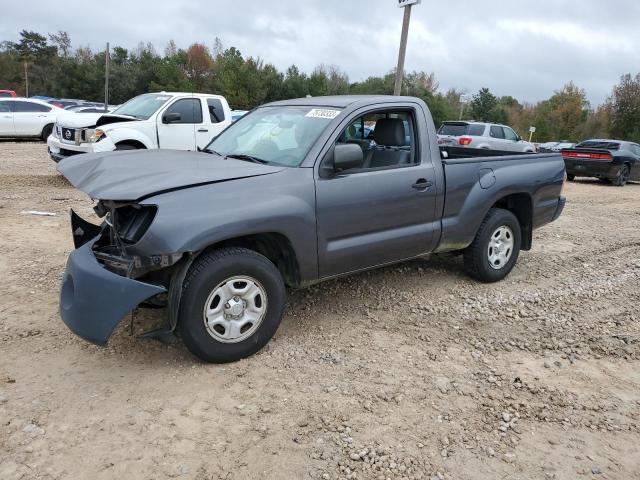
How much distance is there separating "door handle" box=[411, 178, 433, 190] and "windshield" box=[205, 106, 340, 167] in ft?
2.91

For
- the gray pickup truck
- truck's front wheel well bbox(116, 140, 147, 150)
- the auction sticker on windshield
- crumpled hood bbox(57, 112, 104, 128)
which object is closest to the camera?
the gray pickup truck

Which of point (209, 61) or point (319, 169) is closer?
point (319, 169)

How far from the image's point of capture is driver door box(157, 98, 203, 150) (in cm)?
950

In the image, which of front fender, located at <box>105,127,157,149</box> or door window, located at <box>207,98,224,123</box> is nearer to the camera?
front fender, located at <box>105,127,157,149</box>

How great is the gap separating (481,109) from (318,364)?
59.4 meters

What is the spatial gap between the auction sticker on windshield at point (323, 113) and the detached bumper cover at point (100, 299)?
1.88 meters

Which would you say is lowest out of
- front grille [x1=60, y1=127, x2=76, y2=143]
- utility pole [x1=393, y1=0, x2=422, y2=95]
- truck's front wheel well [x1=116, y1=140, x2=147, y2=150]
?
truck's front wheel well [x1=116, y1=140, x2=147, y2=150]

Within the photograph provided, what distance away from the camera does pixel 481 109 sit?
5794 centimetres

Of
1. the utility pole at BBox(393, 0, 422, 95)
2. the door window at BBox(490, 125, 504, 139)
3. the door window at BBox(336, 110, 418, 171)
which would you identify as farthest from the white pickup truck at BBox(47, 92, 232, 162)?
the door window at BBox(490, 125, 504, 139)

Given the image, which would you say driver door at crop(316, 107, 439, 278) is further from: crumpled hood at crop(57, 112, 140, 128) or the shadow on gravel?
crumpled hood at crop(57, 112, 140, 128)

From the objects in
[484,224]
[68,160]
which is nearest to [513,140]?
[484,224]

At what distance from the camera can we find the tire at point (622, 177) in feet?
50.9

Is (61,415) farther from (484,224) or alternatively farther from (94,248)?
(484,224)

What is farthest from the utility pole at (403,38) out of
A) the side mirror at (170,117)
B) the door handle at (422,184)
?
the door handle at (422,184)
